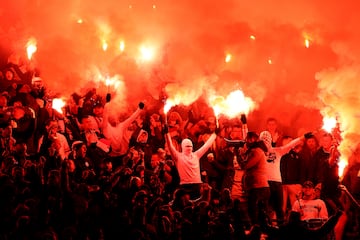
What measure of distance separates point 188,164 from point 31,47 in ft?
12.1

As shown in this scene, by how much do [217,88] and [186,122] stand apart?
96.4 inches

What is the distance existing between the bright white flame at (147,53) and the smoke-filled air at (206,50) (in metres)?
0.03

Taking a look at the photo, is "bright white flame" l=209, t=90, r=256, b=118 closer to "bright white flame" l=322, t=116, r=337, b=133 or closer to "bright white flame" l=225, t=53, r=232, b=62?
"bright white flame" l=225, t=53, r=232, b=62

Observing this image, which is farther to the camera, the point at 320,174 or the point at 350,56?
the point at 350,56

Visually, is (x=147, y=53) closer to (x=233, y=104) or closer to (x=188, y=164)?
(x=233, y=104)

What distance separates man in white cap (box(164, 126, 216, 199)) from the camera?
8.70 metres

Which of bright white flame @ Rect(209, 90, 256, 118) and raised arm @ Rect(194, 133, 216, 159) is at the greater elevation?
bright white flame @ Rect(209, 90, 256, 118)

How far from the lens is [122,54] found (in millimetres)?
12156

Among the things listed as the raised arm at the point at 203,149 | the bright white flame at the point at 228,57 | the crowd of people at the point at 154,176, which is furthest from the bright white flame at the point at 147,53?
the raised arm at the point at 203,149

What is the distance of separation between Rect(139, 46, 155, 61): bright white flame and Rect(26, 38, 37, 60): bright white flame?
2.55 metres

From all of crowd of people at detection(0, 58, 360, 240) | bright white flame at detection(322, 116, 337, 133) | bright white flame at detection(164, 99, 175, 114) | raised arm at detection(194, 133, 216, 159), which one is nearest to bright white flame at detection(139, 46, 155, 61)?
bright white flame at detection(164, 99, 175, 114)

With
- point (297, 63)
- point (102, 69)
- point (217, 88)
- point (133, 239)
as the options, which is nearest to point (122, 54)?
point (102, 69)

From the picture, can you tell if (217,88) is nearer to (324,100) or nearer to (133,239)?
(324,100)

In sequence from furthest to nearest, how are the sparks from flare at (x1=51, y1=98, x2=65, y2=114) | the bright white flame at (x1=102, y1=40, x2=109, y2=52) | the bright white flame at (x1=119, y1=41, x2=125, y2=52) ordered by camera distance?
1. the bright white flame at (x1=119, y1=41, x2=125, y2=52)
2. the bright white flame at (x1=102, y1=40, x2=109, y2=52)
3. the sparks from flare at (x1=51, y1=98, x2=65, y2=114)
